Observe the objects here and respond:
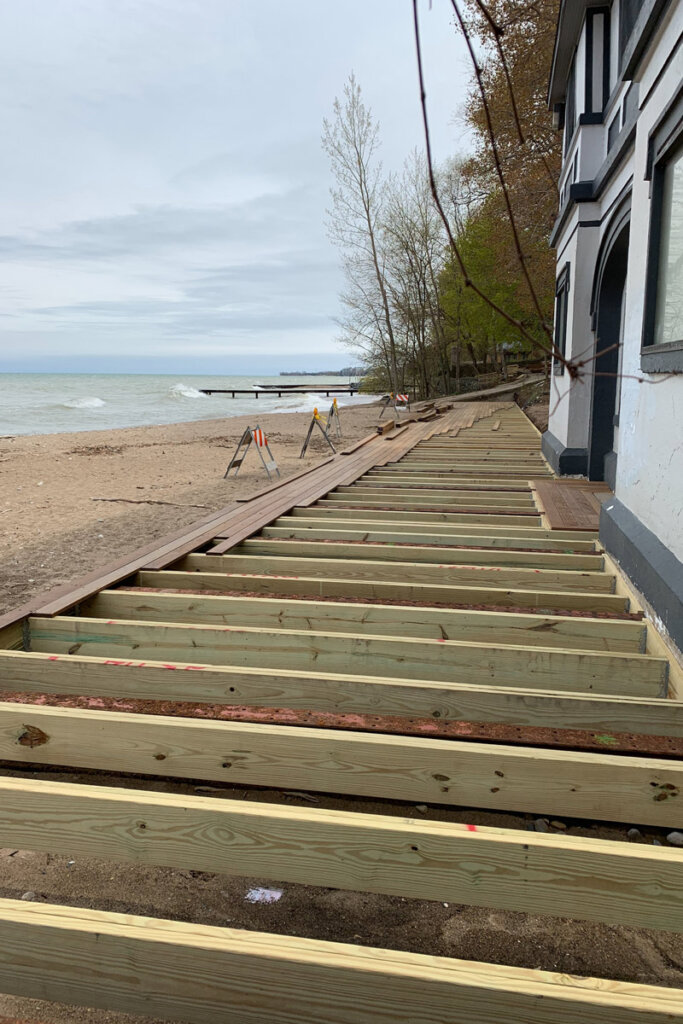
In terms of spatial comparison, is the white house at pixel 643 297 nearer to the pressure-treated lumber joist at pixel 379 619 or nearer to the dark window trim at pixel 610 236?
the dark window trim at pixel 610 236

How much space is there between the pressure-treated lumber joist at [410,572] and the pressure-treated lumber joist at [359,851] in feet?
7.41

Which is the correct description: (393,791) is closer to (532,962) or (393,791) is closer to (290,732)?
(290,732)

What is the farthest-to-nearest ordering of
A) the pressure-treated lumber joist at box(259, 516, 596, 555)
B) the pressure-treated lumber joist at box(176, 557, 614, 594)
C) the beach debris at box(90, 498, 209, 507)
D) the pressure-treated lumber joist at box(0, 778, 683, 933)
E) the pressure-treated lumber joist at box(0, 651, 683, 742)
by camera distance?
the beach debris at box(90, 498, 209, 507) < the pressure-treated lumber joist at box(259, 516, 596, 555) < the pressure-treated lumber joist at box(176, 557, 614, 594) < the pressure-treated lumber joist at box(0, 651, 683, 742) < the pressure-treated lumber joist at box(0, 778, 683, 933)

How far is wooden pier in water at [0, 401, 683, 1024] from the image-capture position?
5.26 ft

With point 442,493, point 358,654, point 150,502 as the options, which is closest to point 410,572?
point 358,654

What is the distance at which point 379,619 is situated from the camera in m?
3.56

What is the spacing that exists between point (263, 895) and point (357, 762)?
51 cm

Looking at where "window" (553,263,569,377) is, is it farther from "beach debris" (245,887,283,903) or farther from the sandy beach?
"beach debris" (245,887,283,903)

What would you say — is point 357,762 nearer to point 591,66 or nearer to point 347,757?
point 347,757

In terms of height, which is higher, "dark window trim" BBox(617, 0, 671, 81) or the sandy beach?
"dark window trim" BBox(617, 0, 671, 81)

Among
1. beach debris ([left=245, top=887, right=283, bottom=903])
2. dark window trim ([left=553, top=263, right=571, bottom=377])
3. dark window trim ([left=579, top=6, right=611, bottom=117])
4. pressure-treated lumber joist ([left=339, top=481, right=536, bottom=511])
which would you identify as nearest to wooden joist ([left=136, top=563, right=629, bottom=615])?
beach debris ([left=245, top=887, right=283, bottom=903])

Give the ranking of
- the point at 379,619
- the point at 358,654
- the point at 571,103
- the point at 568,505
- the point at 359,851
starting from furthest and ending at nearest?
the point at 571,103 < the point at 568,505 < the point at 379,619 < the point at 358,654 < the point at 359,851

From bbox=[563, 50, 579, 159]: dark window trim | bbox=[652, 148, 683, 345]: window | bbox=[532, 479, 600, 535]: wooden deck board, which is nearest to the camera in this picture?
bbox=[652, 148, 683, 345]: window

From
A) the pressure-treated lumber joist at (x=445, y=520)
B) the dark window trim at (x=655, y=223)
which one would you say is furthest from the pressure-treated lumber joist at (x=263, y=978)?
the pressure-treated lumber joist at (x=445, y=520)
